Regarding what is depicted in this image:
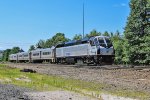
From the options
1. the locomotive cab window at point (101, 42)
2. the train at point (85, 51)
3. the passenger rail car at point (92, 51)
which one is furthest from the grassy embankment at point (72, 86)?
the locomotive cab window at point (101, 42)

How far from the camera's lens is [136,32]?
183 feet

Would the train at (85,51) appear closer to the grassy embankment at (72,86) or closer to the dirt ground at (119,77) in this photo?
the dirt ground at (119,77)

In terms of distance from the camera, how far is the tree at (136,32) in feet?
177

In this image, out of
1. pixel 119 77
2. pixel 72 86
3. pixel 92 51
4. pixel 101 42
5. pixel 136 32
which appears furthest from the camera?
pixel 136 32

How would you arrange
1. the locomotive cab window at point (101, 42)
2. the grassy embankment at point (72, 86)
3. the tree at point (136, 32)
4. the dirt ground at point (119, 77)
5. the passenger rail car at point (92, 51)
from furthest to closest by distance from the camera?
the tree at point (136, 32), the locomotive cab window at point (101, 42), the passenger rail car at point (92, 51), the dirt ground at point (119, 77), the grassy embankment at point (72, 86)

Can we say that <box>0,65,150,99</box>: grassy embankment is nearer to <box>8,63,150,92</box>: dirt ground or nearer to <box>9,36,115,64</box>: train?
<box>8,63,150,92</box>: dirt ground

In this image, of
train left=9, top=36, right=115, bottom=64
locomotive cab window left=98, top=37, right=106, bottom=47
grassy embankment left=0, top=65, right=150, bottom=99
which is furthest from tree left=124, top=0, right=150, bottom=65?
grassy embankment left=0, top=65, right=150, bottom=99

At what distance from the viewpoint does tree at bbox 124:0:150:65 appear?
53.9 m

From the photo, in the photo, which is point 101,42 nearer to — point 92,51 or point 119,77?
point 92,51

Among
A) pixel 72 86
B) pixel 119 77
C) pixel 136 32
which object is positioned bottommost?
pixel 72 86

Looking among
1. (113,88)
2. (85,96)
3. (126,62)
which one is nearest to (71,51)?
(126,62)

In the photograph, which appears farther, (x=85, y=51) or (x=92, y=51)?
(x=85, y=51)

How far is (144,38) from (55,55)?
16836 millimetres

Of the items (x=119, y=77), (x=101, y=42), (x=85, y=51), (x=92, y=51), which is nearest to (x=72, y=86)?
(x=119, y=77)
